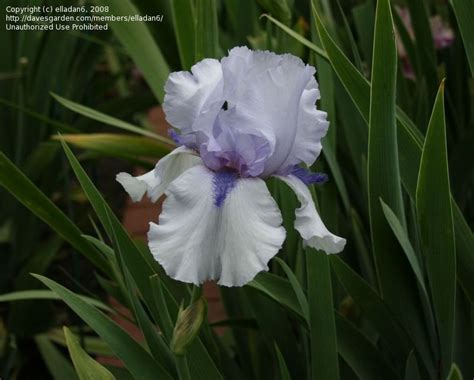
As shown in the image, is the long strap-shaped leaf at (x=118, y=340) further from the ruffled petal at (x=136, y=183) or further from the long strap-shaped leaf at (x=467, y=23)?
the long strap-shaped leaf at (x=467, y=23)

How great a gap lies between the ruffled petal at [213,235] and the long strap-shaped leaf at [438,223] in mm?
233

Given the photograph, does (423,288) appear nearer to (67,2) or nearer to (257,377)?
(257,377)

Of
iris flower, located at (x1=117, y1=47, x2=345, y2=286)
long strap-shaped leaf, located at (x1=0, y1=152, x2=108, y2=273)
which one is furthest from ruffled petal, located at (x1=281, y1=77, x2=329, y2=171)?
long strap-shaped leaf, located at (x1=0, y1=152, x2=108, y2=273)

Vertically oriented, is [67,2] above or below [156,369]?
above

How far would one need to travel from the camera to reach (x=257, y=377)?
1.21 m

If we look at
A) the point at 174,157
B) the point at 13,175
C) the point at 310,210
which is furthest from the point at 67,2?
the point at 310,210

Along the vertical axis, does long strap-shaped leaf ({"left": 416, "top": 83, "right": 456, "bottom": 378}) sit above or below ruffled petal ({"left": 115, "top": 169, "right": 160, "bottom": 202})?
below

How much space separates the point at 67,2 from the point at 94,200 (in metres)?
0.71

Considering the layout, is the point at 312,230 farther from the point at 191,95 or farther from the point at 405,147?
the point at 405,147

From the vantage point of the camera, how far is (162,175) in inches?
30.0

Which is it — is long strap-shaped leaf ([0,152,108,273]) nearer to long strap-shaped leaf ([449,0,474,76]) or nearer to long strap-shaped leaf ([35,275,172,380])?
long strap-shaped leaf ([35,275,172,380])

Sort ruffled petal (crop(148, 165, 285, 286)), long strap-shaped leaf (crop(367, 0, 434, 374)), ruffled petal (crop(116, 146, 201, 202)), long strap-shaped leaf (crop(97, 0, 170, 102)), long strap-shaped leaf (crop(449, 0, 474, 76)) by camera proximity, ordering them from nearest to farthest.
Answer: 1. ruffled petal (crop(148, 165, 285, 286))
2. ruffled petal (crop(116, 146, 201, 202))
3. long strap-shaped leaf (crop(367, 0, 434, 374))
4. long strap-shaped leaf (crop(449, 0, 474, 76))
5. long strap-shaped leaf (crop(97, 0, 170, 102))

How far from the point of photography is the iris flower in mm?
652

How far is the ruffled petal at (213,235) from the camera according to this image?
649mm
